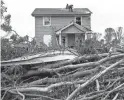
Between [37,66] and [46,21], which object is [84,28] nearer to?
[46,21]

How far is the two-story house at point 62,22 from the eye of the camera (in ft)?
81.3

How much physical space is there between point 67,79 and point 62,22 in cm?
2253

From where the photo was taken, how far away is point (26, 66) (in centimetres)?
396

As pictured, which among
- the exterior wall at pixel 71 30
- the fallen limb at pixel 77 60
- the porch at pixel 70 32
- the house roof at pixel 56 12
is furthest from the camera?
the house roof at pixel 56 12

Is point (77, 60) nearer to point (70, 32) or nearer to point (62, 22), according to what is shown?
point (70, 32)

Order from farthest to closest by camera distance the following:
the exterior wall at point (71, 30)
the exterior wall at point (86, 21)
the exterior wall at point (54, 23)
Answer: the exterior wall at point (86, 21) → the exterior wall at point (54, 23) → the exterior wall at point (71, 30)

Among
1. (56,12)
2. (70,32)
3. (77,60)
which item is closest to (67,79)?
(77,60)

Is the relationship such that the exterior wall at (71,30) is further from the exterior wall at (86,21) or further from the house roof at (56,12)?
the exterior wall at (86,21)

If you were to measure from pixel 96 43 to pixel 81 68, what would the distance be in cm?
122

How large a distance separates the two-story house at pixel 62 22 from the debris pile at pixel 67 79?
67.3 feet

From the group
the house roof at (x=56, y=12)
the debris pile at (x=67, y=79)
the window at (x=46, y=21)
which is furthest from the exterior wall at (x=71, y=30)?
the debris pile at (x=67, y=79)

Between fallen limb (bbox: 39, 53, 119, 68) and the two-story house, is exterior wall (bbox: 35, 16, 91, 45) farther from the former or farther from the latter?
fallen limb (bbox: 39, 53, 119, 68)

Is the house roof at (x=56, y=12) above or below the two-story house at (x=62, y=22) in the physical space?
above

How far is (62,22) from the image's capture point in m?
25.9
